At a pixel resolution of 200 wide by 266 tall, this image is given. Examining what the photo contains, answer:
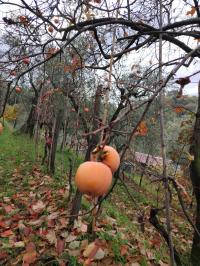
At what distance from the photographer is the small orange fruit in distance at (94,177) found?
2.97 ft

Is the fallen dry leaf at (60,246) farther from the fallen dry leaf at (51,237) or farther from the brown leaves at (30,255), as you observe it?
the brown leaves at (30,255)

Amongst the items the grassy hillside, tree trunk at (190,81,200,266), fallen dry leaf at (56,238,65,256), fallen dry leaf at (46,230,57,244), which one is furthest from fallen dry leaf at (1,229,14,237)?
tree trunk at (190,81,200,266)

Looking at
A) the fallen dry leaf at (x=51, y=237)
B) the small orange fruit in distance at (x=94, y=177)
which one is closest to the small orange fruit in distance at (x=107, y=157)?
the small orange fruit in distance at (x=94, y=177)

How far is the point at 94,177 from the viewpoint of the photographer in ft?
2.97

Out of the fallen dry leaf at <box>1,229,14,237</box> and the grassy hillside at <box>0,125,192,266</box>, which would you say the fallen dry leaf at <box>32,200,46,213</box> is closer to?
the grassy hillside at <box>0,125,192,266</box>

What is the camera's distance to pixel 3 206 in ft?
15.4

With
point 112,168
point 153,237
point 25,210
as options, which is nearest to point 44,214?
point 25,210

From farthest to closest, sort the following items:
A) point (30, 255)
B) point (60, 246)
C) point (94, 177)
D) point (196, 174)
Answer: point (196, 174), point (60, 246), point (30, 255), point (94, 177)

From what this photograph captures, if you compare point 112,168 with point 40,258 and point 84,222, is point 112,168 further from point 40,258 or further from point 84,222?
point 84,222

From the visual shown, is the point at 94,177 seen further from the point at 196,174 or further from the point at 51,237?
the point at 196,174

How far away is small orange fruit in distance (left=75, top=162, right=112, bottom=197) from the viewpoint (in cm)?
91

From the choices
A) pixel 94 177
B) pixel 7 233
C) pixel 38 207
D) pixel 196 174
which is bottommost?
pixel 7 233

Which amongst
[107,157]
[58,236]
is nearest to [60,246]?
[58,236]

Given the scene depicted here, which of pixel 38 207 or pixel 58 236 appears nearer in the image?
pixel 58 236
